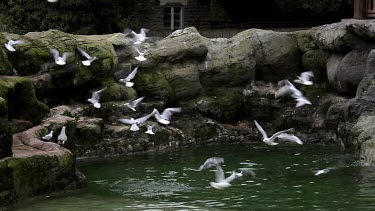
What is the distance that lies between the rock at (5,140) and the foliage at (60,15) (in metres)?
15.4

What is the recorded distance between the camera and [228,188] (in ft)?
45.5

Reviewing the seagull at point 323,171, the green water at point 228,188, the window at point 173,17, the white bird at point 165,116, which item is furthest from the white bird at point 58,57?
the window at point 173,17

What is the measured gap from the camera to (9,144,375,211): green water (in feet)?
40.5

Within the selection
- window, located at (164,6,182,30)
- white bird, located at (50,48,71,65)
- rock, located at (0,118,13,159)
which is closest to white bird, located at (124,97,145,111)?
white bird, located at (50,48,71,65)

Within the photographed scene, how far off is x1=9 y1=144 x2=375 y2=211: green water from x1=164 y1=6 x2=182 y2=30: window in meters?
13.9

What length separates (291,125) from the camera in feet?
71.0

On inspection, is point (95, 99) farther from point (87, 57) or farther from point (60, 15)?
point (60, 15)

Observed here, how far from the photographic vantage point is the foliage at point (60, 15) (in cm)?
2762

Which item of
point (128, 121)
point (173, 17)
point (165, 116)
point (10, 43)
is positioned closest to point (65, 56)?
point (10, 43)

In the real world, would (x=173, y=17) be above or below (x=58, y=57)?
above

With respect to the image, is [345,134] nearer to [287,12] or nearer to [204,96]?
[204,96]

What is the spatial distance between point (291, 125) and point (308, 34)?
3.09 meters

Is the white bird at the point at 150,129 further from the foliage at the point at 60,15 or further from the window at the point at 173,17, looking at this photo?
the window at the point at 173,17

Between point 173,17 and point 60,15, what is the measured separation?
6107mm
